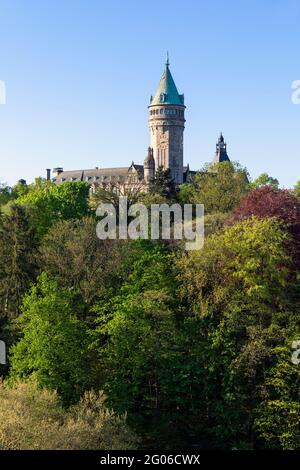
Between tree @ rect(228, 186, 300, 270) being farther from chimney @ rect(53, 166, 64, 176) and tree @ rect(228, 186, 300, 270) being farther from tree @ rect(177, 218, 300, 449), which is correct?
chimney @ rect(53, 166, 64, 176)

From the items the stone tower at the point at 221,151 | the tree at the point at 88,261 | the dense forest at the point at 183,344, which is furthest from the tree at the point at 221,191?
the stone tower at the point at 221,151

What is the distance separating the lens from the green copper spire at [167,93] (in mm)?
110375

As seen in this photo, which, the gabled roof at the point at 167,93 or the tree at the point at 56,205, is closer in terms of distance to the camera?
the tree at the point at 56,205

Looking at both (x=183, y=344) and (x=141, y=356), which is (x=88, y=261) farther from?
(x=183, y=344)

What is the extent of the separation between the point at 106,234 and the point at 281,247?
1363cm

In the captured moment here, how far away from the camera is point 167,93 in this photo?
111 meters

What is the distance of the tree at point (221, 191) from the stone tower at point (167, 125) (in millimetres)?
52059

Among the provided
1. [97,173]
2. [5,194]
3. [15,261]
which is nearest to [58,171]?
[97,173]

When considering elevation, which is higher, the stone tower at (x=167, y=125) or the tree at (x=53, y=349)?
the stone tower at (x=167, y=125)

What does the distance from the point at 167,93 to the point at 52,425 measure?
8992cm

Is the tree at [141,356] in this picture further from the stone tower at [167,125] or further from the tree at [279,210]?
the stone tower at [167,125]

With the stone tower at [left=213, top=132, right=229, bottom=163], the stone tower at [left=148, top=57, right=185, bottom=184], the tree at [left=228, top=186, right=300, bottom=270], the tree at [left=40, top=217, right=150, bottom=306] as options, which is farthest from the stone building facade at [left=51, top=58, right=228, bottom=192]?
the tree at [left=228, top=186, right=300, bottom=270]

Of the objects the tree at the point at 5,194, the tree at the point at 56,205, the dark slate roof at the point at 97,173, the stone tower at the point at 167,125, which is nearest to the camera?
the tree at the point at 56,205
